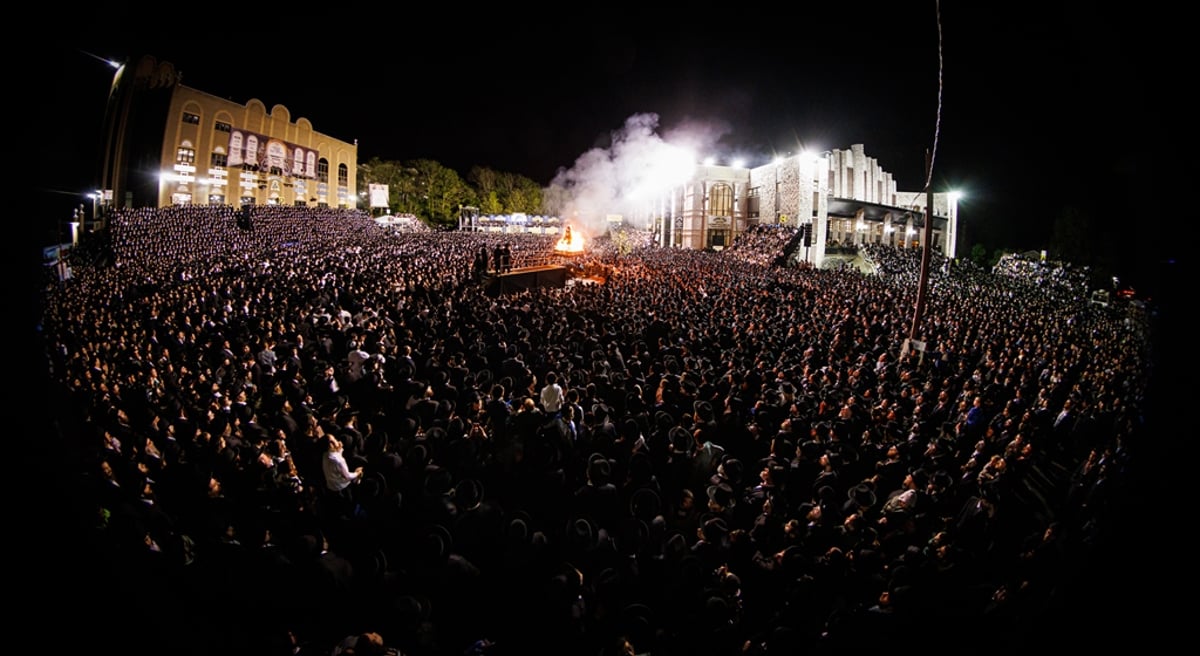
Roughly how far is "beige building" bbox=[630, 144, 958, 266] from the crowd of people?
2711 centimetres

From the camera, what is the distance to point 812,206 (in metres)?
36.0

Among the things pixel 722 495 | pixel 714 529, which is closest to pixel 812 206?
pixel 722 495

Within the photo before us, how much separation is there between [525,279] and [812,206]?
24.8 m

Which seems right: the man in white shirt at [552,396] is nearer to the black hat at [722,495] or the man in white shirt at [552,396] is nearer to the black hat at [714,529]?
the black hat at [722,495]

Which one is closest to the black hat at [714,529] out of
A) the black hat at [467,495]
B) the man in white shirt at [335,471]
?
the black hat at [467,495]

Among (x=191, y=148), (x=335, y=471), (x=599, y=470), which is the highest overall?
(x=191, y=148)

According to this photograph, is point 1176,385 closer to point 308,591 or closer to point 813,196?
point 308,591

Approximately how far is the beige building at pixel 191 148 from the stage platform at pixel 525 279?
34.9 metres

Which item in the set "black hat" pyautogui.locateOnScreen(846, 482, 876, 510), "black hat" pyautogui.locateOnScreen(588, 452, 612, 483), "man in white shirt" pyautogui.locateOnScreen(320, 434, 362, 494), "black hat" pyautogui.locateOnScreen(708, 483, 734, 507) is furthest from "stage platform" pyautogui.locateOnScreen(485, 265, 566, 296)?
"black hat" pyautogui.locateOnScreen(846, 482, 876, 510)

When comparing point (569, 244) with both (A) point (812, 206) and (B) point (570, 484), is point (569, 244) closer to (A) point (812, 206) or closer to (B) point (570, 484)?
(A) point (812, 206)

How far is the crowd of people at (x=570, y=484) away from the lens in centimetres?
316

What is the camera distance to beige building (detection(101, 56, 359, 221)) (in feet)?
128

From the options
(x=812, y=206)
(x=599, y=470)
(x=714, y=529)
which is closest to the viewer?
(x=714, y=529)

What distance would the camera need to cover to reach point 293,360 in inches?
330
